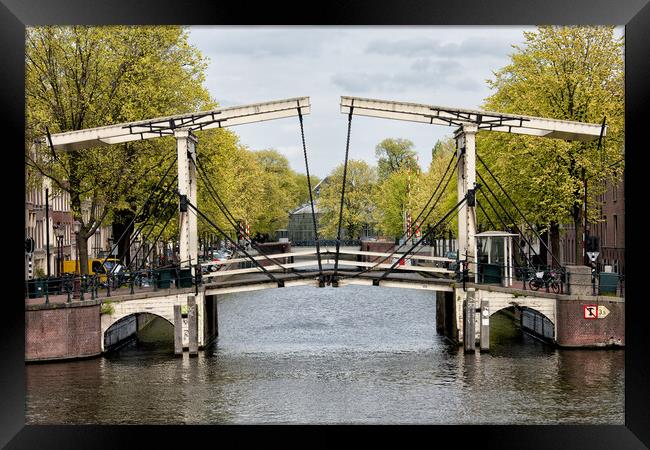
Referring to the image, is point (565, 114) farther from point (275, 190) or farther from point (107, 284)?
point (275, 190)

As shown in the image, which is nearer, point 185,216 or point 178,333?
point 178,333

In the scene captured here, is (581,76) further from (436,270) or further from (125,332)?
(125,332)

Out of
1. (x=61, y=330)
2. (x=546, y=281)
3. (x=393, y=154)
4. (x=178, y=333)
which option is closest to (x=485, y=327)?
(x=546, y=281)

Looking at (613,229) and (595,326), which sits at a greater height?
(613,229)

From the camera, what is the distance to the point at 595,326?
2838 cm

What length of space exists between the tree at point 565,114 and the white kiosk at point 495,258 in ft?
8.92

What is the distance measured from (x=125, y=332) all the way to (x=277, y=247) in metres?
45.8

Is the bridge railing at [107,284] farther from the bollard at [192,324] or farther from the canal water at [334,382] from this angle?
the canal water at [334,382]

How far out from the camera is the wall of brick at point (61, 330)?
2708 cm

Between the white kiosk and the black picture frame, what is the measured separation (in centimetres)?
1358
